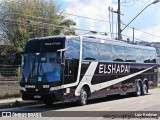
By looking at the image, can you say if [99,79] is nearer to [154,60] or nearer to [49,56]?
[49,56]

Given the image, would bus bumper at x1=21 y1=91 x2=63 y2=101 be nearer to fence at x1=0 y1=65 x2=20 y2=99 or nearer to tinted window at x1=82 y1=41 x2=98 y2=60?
tinted window at x1=82 y1=41 x2=98 y2=60

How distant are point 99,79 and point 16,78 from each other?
755 cm

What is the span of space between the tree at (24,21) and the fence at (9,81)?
17.8 m

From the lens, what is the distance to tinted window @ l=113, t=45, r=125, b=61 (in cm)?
2373

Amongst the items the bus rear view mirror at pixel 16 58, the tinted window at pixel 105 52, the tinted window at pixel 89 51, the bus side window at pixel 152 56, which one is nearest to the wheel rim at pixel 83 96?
the tinted window at pixel 89 51

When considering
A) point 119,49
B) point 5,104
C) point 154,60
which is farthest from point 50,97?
point 154,60

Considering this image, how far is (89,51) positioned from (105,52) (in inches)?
81.3

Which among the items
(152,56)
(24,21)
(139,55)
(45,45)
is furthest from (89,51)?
(24,21)

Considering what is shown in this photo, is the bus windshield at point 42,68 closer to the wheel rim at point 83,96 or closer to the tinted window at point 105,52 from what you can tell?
the wheel rim at point 83,96

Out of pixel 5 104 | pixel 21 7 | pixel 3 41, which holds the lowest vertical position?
pixel 5 104

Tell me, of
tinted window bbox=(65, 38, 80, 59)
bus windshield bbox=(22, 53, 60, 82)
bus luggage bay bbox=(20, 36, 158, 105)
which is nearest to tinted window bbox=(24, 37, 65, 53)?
bus luggage bay bbox=(20, 36, 158, 105)

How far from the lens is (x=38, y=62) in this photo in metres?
18.9

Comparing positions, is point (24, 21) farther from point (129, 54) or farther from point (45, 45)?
point (45, 45)

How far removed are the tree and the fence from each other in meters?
17.8
